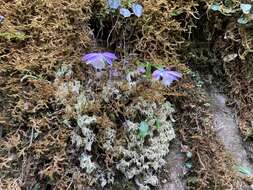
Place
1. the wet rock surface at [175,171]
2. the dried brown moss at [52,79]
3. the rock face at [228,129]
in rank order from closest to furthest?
the dried brown moss at [52,79]
the wet rock surface at [175,171]
the rock face at [228,129]

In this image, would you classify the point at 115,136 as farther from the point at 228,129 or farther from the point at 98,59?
the point at 228,129

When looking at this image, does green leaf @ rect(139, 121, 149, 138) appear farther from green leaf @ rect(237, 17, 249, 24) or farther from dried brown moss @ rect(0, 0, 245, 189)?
green leaf @ rect(237, 17, 249, 24)

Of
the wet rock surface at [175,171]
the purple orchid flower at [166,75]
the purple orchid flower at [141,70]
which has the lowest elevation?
the wet rock surface at [175,171]

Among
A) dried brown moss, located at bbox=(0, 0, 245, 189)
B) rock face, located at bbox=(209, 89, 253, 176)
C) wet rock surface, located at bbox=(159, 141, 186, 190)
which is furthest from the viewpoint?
rock face, located at bbox=(209, 89, 253, 176)

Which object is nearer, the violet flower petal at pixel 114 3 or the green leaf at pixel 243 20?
the violet flower petal at pixel 114 3

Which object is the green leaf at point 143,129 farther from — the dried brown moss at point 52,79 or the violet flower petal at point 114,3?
the violet flower petal at point 114,3

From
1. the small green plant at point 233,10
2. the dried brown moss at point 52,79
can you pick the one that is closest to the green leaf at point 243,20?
the small green plant at point 233,10

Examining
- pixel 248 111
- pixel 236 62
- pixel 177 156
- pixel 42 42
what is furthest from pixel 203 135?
pixel 42 42

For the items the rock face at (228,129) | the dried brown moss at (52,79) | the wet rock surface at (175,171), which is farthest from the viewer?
the rock face at (228,129)

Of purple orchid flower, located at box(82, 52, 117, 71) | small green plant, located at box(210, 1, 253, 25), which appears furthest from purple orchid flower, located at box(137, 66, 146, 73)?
small green plant, located at box(210, 1, 253, 25)
